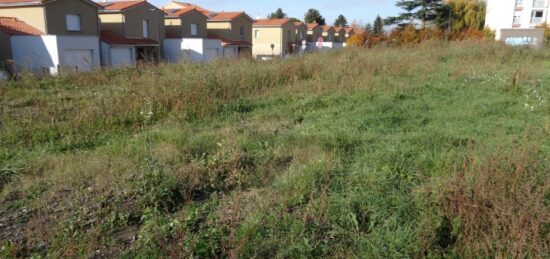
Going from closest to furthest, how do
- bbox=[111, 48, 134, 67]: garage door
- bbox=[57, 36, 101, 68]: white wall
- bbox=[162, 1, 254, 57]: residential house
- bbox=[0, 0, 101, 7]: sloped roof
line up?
bbox=[0, 0, 101, 7]: sloped roof < bbox=[57, 36, 101, 68]: white wall < bbox=[111, 48, 134, 67]: garage door < bbox=[162, 1, 254, 57]: residential house

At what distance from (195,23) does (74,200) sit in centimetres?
3896

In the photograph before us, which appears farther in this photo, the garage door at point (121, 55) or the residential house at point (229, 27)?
the residential house at point (229, 27)

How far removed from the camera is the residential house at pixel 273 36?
51.7 metres

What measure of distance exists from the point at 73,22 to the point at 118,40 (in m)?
3.77

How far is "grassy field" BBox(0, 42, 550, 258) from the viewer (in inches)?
125

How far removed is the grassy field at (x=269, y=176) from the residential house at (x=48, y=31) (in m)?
19.7

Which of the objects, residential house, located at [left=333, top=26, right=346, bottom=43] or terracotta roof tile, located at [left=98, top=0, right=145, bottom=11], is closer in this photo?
terracotta roof tile, located at [left=98, top=0, right=145, bottom=11]

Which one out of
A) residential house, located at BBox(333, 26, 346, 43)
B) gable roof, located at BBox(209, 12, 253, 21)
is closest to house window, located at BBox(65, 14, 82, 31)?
gable roof, located at BBox(209, 12, 253, 21)

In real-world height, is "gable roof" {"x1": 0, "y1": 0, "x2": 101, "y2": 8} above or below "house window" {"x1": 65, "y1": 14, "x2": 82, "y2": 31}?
above

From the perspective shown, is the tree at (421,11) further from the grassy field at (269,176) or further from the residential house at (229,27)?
the grassy field at (269,176)

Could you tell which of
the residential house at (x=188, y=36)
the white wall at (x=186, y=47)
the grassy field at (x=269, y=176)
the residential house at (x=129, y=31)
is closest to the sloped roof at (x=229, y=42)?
the residential house at (x=188, y=36)

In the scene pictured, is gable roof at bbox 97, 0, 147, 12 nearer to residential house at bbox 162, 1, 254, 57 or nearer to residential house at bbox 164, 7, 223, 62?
residential house at bbox 164, 7, 223, 62

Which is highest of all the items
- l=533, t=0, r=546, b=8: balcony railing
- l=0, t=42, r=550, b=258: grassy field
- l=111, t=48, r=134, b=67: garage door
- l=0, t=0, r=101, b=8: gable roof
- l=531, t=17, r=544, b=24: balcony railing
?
l=533, t=0, r=546, b=8: balcony railing

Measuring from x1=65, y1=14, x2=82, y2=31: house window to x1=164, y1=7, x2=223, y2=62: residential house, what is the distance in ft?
30.3
